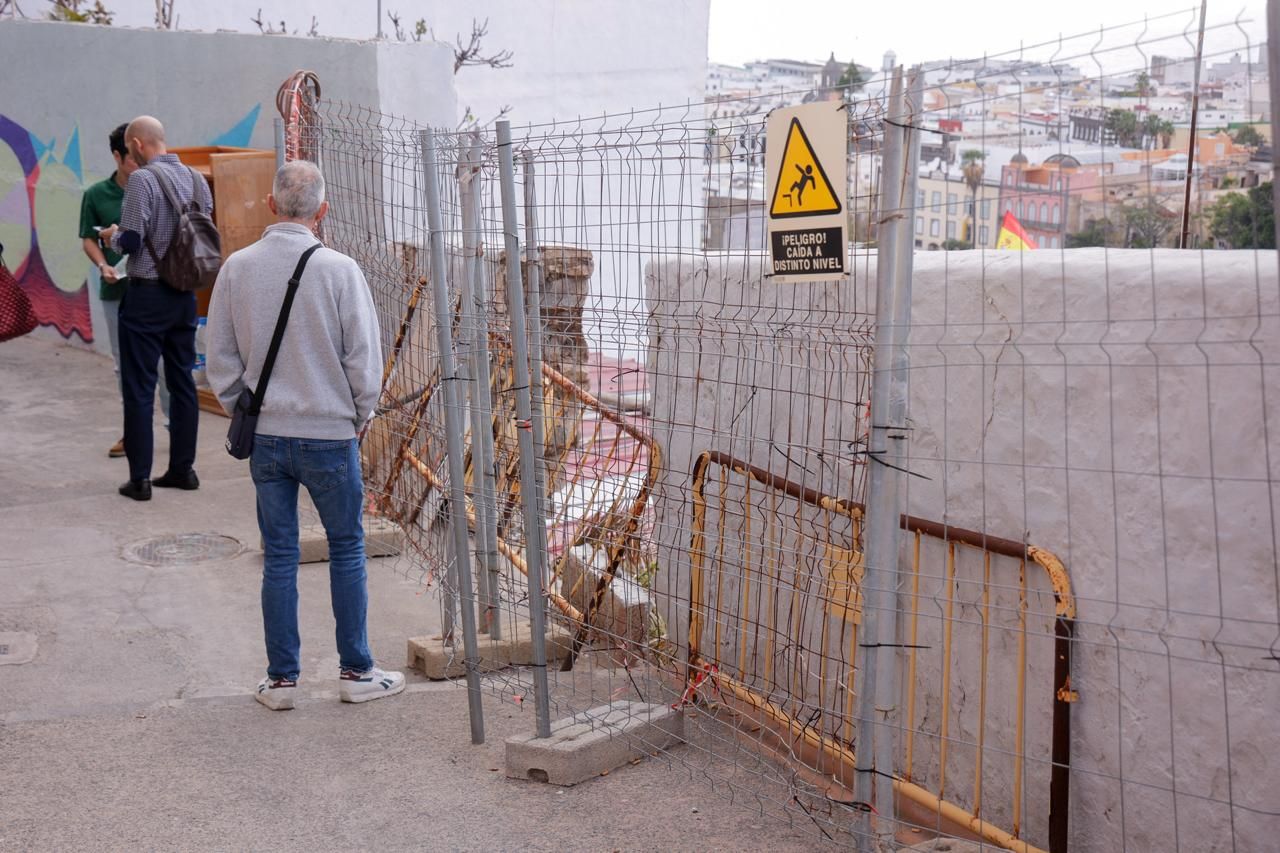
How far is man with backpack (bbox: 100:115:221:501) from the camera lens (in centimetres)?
677

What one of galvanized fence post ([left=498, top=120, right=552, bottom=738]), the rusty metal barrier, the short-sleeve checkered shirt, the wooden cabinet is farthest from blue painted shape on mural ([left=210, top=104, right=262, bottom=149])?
the rusty metal barrier

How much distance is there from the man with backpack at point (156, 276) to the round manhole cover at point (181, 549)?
0.70 m

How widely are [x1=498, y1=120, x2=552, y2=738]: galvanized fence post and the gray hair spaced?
84cm

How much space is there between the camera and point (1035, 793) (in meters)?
3.58

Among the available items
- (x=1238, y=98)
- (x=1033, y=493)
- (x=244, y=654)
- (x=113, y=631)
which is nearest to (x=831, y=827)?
(x=1033, y=493)

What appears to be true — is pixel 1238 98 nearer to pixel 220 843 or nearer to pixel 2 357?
pixel 220 843

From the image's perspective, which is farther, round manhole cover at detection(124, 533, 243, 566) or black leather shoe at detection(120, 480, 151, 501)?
black leather shoe at detection(120, 480, 151, 501)

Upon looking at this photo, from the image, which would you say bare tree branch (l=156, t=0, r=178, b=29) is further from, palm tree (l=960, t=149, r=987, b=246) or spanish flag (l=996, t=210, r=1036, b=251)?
palm tree (l=960, t=149, r=987, b=246)

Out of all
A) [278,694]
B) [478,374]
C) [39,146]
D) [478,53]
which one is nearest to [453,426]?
[478,374]

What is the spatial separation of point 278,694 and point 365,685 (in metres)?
0.32

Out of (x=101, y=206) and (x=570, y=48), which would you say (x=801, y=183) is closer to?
(x=101, y=206)

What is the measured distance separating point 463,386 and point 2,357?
7.91 meters

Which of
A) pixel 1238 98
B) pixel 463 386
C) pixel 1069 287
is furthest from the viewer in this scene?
pixel 463 386

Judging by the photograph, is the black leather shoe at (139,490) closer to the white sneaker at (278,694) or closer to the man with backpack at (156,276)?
the man with backpack at (156,276)
